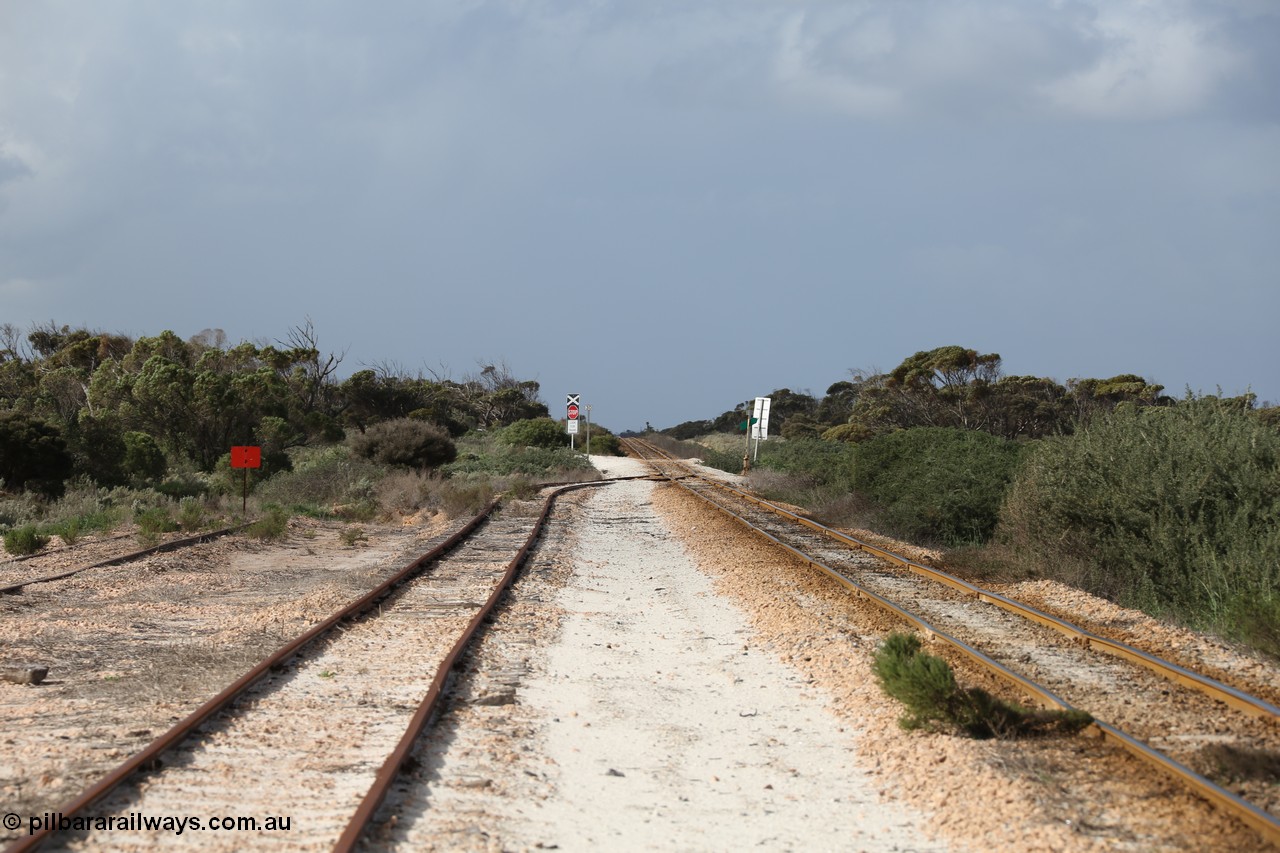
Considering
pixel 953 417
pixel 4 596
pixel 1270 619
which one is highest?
pixel 953 417

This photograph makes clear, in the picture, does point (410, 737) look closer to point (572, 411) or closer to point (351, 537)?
point (351, 537)

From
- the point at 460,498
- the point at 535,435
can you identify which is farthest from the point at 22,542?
the point at 535,435

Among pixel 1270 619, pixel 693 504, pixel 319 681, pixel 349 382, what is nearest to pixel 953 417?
pixel 693 504

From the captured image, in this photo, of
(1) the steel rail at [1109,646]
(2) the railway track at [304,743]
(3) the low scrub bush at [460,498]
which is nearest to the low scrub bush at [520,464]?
(3) the low scrub bush at [460,498]

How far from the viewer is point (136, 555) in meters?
17.3

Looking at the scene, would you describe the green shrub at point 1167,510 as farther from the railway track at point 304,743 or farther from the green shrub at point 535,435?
the green shrub at point 535,435

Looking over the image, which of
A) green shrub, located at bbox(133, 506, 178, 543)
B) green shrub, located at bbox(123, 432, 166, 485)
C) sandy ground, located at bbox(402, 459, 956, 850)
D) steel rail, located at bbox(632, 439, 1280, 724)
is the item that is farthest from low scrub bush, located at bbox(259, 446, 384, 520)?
sandy ground, located at bbox(402, 459, 956, 850)

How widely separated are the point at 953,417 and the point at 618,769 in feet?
184

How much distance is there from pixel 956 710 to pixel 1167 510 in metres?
8.51

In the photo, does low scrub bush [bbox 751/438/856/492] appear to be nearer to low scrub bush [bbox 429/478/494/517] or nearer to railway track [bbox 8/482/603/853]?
low scrub bush [bbox 429/478/494/517]

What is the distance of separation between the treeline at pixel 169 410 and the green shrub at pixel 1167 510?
25.5 m

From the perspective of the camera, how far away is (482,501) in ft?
99.7

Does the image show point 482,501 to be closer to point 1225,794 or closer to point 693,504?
point 693,504

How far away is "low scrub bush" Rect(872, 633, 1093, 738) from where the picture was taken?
7453mm
